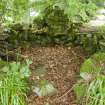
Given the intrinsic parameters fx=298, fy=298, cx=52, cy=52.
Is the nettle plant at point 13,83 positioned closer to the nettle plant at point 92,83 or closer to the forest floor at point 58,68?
the forest floor at point 58,68

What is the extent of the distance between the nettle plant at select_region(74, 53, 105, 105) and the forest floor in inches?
6.4

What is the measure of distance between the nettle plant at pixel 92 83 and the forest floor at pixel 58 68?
16 cm

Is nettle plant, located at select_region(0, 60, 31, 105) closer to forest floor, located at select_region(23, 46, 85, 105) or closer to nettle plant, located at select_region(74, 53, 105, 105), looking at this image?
forest floor, located at select_region(23, 46, 85, 105)

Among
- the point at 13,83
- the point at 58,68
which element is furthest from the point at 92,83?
the point at 13,83

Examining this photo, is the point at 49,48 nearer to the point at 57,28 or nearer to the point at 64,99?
the point at 57,28

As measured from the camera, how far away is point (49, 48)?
14.7 feet

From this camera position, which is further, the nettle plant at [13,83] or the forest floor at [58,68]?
the forest floor at [58,68]

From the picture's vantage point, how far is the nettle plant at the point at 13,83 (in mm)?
3291

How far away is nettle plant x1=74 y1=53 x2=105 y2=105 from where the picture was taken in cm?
332

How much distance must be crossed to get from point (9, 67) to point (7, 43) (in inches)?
30.0

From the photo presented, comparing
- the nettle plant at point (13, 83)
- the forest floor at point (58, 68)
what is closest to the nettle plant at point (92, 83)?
the forest floor at point (58, 68)

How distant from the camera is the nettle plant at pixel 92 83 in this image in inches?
131

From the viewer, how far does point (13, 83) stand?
3.40 metres

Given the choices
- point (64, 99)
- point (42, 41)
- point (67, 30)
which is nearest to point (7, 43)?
point (42, 41)
